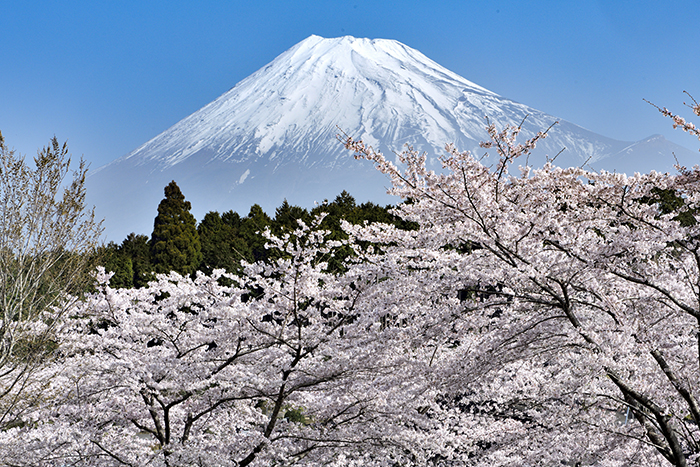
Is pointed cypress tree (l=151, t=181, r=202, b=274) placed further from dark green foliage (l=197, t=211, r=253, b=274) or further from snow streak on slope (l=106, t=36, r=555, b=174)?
snow streak on slope (l=106, t=36, r=555, b=174)

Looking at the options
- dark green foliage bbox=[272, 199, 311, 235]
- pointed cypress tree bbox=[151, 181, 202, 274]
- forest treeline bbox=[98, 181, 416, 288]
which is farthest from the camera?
pointed cypress tree bbox=[151, 181, 202, 274]

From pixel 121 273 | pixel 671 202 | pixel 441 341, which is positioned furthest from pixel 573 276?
pixel 121 273

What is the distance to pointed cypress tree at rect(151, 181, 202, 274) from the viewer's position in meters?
28.8

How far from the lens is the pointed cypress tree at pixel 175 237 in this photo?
2877 centimetres

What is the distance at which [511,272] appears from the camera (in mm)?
4723

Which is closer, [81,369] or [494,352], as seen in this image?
[494,352]

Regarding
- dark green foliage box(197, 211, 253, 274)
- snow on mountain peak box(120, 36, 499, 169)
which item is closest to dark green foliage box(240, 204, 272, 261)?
dark green foliage box(197, 211, 253, 274)

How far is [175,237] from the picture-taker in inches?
1191

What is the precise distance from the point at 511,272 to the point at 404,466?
17.1 feet

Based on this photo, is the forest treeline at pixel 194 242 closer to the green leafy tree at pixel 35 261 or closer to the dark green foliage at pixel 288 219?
the dark green foliage at pixel 288 219

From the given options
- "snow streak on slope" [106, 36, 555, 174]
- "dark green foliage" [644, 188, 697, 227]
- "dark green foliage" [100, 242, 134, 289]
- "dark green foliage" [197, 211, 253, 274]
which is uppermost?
"snow streak on slope" [106, 36, 555, 174]

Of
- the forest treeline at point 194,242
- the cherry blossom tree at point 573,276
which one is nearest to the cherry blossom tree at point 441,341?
the cherry blossom tree at point 573,276

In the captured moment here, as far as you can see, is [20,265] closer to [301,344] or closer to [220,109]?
[301,344]

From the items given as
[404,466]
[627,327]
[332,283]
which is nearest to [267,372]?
[332,283]
